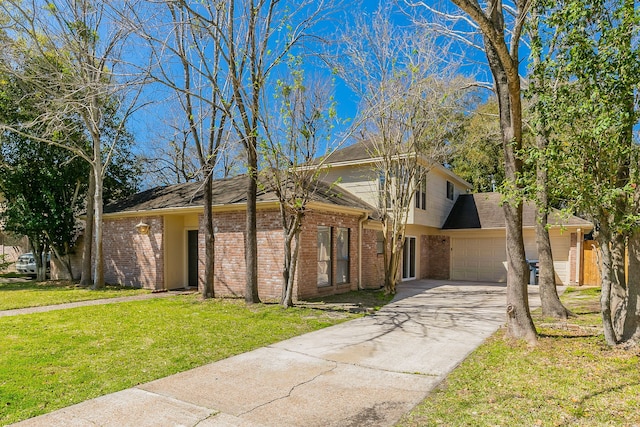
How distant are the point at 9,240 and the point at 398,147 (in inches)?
843

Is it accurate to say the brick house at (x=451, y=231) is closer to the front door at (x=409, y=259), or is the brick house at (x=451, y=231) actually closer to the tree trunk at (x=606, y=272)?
the front door at (x=409, y=259)

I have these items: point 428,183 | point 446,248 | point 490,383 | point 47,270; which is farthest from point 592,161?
point 47,270

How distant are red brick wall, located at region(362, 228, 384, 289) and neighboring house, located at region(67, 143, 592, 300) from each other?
0.12 ft

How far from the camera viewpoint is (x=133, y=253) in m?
14.1

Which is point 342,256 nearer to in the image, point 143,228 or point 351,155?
point 351,155

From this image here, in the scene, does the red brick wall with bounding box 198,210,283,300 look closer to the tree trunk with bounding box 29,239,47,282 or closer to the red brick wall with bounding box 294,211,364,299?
the red brick wall with bounding box 294,211,364,299

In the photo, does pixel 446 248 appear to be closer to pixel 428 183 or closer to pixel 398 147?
pixel 428 183

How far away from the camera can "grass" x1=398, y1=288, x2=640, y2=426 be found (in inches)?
145

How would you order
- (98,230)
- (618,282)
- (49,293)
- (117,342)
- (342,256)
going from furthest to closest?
(98,230) < (342,256) < (49,293) < (117,342) < (618,282)

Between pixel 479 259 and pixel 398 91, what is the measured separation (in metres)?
9.71

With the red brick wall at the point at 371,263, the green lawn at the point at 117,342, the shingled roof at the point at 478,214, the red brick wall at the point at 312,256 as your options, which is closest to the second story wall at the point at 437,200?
the shingled roof at the point at 478,214

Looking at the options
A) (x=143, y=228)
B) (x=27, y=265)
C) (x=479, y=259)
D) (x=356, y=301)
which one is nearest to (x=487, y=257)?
(x=479, y=259)

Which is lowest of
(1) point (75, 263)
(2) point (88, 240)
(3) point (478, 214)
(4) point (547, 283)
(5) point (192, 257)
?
(1) point (75, 263)

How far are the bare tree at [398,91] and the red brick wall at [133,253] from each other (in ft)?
24.2
